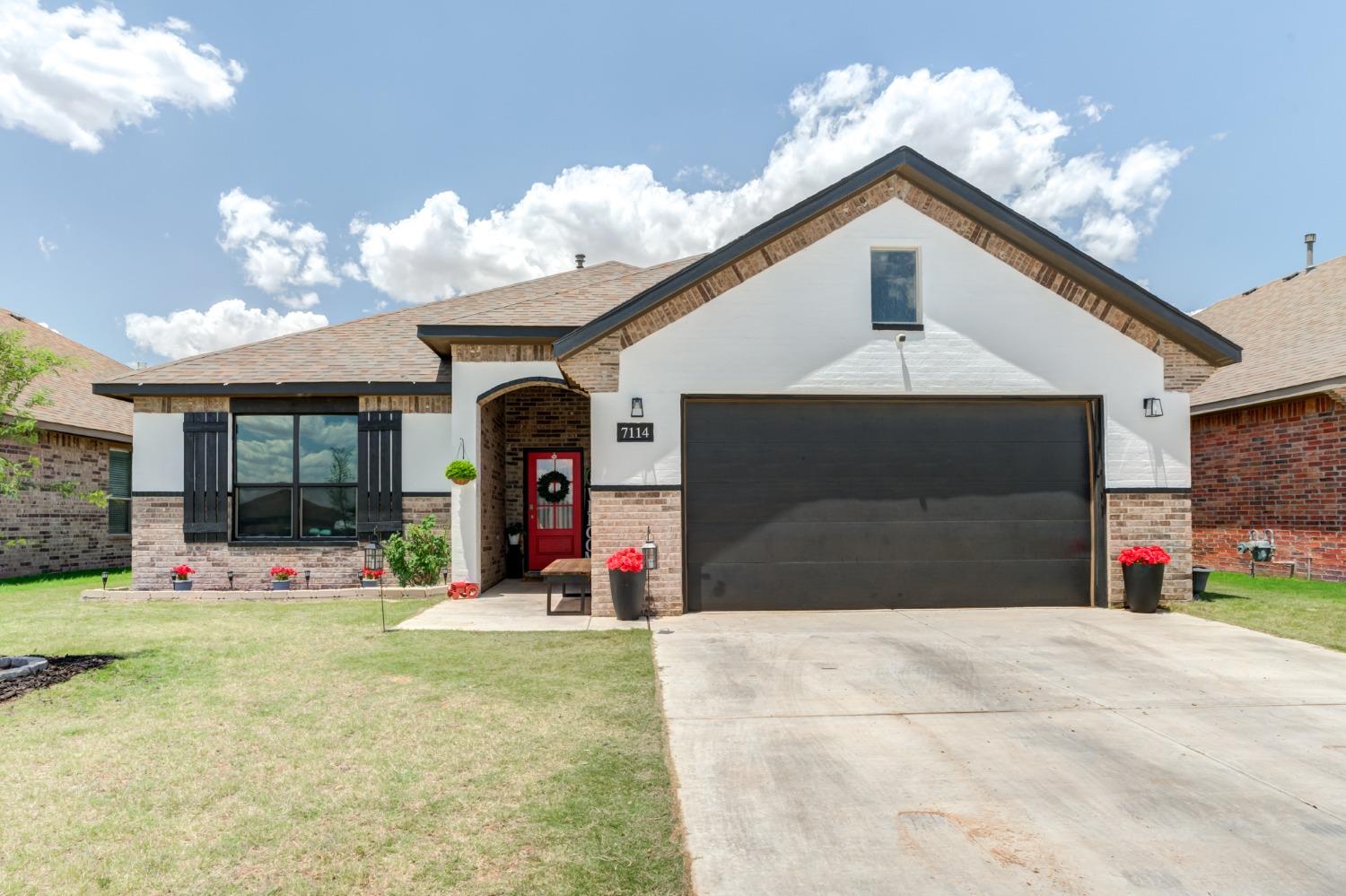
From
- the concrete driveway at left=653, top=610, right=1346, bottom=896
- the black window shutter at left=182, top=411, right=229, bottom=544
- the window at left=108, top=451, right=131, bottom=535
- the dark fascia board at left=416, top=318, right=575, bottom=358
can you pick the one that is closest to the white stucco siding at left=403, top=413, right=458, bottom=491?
the dark fascia board at left=416, top=318, right=575, bottom=358

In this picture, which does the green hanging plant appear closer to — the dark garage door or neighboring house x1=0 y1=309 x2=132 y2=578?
the dark garage door

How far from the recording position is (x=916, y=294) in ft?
33.7

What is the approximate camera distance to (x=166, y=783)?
4.19 m

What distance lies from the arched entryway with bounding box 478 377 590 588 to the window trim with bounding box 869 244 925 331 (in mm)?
6044

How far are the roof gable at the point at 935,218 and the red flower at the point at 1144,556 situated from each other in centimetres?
277

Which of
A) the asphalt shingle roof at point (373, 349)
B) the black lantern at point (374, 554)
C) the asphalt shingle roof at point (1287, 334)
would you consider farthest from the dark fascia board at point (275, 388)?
the asphalt shingle roof at point (1287, 334)

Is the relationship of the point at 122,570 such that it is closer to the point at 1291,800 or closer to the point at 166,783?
the point at 166,783

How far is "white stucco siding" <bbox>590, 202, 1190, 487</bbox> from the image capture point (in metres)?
9.84

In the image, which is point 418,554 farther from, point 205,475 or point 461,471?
point 205,475

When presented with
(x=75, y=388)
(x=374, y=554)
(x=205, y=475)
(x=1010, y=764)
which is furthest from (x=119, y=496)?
(x=1010, y=764)

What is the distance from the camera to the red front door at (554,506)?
1446 centimetres

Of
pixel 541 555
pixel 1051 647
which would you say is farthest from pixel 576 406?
pixel 1051 647

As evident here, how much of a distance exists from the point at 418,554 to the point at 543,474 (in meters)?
3.23

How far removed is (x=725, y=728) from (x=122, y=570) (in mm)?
17310
